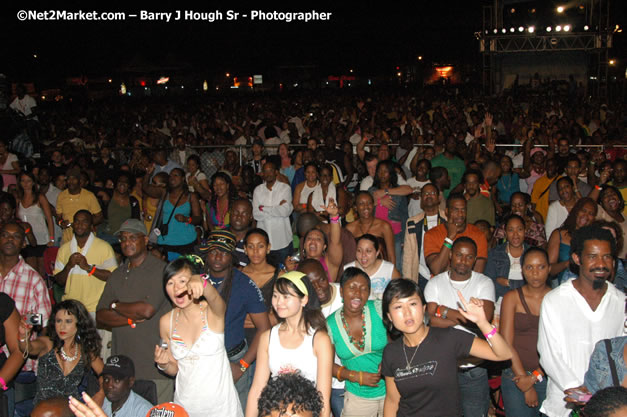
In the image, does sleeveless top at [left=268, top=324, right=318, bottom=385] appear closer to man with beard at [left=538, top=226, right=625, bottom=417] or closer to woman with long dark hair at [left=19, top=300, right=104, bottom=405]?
man with beard at [left=538, top=226, right=625, bottom=417]

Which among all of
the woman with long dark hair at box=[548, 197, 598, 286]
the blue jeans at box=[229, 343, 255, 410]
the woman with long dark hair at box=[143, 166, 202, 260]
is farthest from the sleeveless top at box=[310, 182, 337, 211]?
the blue jeans at box=[229, 343, 255, 410]

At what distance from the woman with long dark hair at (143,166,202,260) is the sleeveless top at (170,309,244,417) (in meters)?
3.21

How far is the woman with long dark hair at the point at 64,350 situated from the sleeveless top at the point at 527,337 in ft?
9.92

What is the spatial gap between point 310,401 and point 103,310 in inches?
99.7

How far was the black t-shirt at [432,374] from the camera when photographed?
3.28m

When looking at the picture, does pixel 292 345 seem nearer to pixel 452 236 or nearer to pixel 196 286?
pixel 196 286

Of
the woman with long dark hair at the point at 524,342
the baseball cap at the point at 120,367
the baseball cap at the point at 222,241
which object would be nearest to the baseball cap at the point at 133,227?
the baseball cap at the point at 222,241

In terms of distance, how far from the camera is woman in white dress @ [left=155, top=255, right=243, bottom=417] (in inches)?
145

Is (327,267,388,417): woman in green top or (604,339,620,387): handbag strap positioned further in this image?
(327,267,388,417): woman in green top

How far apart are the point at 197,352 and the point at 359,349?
1052 mm

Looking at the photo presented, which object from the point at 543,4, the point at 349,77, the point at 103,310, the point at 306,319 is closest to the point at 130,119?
the point at 103,310

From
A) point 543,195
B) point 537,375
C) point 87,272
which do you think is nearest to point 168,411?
point 537,375

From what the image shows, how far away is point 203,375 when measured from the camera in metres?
3.67

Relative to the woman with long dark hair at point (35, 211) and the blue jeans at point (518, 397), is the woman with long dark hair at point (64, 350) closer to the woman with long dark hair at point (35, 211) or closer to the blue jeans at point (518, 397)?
the blue jeans at point (518, 397)
